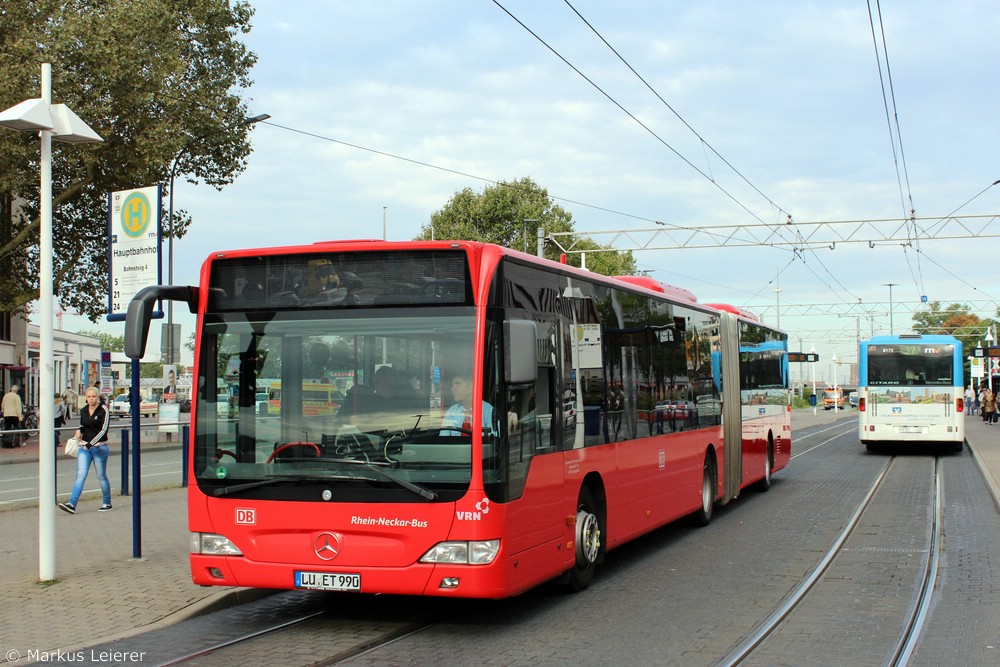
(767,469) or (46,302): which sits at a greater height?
(46,302)

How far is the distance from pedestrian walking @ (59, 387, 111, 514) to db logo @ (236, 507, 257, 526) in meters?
7.27

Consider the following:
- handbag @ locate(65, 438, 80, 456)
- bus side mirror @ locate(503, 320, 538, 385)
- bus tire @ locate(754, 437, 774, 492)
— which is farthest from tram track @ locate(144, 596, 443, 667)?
bus tire @ locate(754, 437, 774, 492)

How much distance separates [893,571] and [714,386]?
4647mm

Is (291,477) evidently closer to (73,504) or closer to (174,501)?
(73,504)

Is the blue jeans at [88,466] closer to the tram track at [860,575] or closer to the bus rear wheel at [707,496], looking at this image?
the bus rear wheel at [707,496]

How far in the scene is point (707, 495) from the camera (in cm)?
1410

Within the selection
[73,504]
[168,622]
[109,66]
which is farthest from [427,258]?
[109,66]

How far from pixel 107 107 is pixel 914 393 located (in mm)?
21356

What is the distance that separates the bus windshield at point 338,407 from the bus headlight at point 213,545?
342mm

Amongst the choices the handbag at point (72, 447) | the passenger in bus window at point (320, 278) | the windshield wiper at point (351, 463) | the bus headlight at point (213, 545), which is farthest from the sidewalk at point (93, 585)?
the passenger in bus window at point (320, 278)

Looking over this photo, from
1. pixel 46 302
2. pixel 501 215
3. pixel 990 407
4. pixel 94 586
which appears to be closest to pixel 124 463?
pixel 46 302

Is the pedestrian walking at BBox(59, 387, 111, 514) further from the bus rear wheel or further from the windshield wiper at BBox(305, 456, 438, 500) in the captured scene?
the windshield wiper at BBox(305, 456, 438, 500)

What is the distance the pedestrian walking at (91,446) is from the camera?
561 inches

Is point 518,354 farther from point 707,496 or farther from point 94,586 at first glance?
point 707,496
